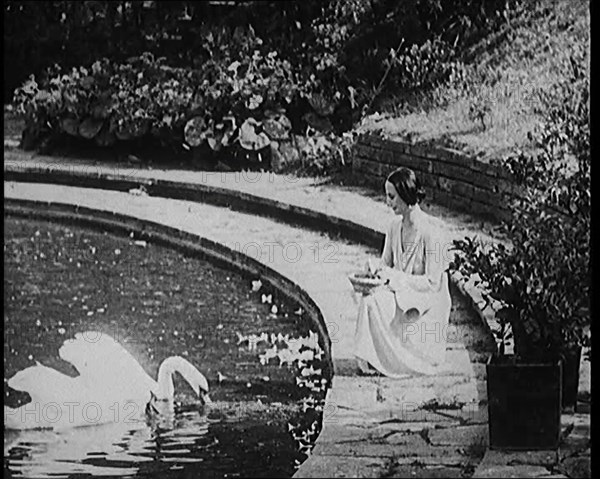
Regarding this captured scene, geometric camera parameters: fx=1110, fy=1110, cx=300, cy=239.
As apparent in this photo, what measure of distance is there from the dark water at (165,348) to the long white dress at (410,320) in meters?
0.20

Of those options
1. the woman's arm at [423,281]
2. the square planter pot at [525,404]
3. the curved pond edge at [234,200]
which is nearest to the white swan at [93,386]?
the curved pond edge at [234,200]

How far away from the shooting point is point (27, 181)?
4.09 meters

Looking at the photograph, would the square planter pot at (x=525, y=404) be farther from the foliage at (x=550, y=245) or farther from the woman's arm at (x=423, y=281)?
the woman's arm at (x=423, y=281)

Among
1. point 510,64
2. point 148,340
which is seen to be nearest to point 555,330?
point 510,64

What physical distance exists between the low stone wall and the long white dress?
0.19 metres

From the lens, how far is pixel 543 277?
387cm

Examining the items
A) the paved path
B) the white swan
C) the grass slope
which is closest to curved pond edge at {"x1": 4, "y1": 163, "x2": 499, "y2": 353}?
the paved path

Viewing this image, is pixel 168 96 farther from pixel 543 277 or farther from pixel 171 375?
pixel 543 277

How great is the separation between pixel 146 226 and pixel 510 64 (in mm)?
1434

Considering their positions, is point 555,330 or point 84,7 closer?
point 555,330

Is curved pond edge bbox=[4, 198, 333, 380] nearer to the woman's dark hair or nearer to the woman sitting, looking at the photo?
the woman sitting

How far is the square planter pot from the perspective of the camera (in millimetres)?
3732

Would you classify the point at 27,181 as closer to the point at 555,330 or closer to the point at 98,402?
the point at 98,402

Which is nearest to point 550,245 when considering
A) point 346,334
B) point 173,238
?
point 346,334
